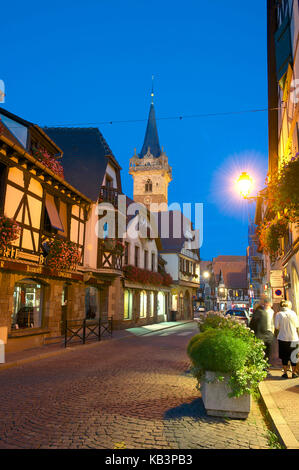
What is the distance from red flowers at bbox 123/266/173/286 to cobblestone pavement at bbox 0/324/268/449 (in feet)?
48.5

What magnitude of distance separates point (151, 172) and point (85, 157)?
50037mm

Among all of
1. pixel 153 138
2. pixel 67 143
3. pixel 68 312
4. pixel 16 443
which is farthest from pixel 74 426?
pixel 153 138

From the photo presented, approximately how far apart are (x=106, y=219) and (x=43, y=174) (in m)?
7.34

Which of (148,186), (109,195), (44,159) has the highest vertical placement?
(148,186)

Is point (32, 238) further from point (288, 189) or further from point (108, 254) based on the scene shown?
point (288, 189)

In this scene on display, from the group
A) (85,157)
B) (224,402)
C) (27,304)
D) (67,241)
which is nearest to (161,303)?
(85,157)

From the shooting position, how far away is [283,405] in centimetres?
594

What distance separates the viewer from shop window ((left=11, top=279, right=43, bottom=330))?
13.7 meters

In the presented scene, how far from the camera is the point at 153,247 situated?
33.1 m

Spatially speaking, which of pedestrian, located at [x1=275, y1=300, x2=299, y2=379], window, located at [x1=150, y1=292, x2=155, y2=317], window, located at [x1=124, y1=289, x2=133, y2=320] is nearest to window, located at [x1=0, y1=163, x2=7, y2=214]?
pedestrian, located at [x1=275, y1=300, x2=299, y2=379]

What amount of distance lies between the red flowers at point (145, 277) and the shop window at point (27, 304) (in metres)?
9.93

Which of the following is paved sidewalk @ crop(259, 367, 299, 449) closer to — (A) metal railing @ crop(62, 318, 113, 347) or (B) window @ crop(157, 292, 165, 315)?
(A) metal railing @ crop(62, 318, 113, 347)
